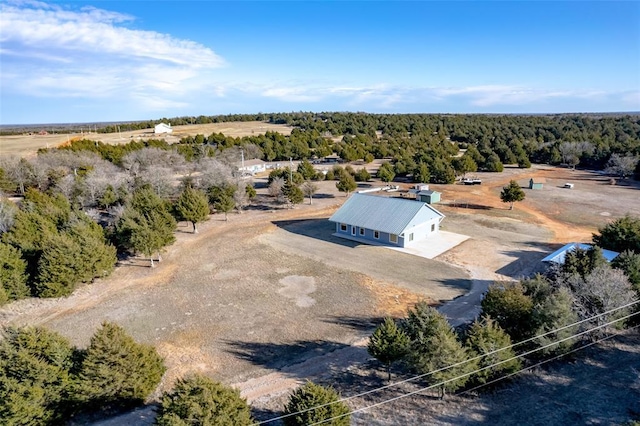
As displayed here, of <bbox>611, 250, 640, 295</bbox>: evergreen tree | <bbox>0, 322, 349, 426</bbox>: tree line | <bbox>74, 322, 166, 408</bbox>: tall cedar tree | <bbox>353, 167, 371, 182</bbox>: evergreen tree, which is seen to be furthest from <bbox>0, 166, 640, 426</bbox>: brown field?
<bbox>353, 167, 371, 182</bbox>: evergreen tree

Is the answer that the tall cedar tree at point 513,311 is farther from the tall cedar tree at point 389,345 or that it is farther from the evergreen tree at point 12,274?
the evergreen tree at point 12,274

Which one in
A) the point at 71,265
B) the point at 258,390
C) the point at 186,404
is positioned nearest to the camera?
the point at 186,404

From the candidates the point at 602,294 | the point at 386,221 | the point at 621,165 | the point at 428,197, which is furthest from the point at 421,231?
the point at 621,165

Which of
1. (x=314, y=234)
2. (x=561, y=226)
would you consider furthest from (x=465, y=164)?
(x=314, y=234)

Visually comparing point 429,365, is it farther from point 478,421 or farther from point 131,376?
point 131,376

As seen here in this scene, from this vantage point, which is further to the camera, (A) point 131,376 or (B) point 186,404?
(A) point 131,376

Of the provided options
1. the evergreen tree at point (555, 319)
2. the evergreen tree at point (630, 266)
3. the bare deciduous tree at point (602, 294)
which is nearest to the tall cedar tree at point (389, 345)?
the evergreen tree at point (555, 319)
